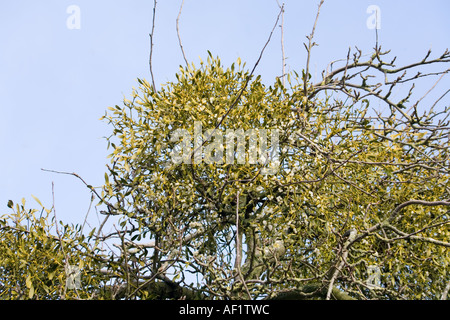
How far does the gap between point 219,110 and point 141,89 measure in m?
0.55

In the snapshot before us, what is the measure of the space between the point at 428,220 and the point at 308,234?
81 centimetres

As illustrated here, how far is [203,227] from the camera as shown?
117 inches

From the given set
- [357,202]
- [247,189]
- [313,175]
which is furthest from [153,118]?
[357,202]

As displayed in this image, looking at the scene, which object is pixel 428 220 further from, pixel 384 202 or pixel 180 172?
pixel 180 172

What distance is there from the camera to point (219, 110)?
2869mm

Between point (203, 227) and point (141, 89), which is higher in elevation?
point (141, 89)

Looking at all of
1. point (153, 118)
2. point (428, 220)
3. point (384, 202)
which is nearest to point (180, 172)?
point (153, 118)
